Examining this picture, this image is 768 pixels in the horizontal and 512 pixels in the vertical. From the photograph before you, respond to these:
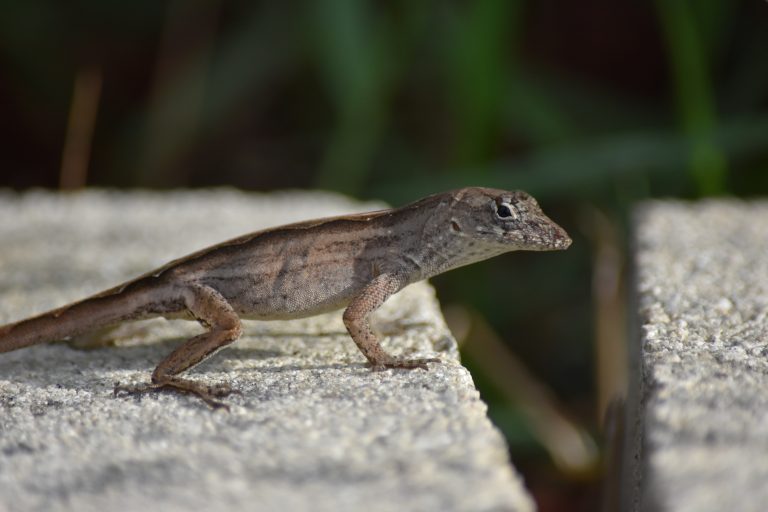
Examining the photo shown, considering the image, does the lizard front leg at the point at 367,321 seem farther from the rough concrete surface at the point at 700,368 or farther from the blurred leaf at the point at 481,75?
the blurred leaf at the point at 481,75

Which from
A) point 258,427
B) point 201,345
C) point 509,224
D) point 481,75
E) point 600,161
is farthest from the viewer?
point 481,75

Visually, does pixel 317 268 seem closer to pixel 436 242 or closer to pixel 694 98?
pixel 436 242

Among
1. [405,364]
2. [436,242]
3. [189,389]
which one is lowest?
[189,389]

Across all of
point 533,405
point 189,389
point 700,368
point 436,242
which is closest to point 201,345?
point 189,389

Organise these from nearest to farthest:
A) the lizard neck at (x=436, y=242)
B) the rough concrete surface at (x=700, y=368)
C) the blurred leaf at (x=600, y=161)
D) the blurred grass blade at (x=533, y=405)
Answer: the rough concrete surface at (x=700, y=368) < the lizard neck at (x=436, y=242) < the blurred grass blade at (x=533, y=405) < the blurred leaf at (x=600, y=161)

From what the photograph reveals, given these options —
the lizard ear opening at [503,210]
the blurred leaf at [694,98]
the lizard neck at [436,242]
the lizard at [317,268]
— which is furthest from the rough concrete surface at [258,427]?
the blurred leaf at [694,98]
